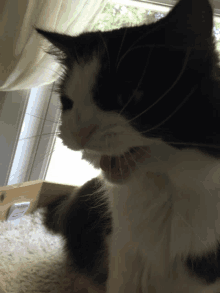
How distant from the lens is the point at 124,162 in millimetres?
502

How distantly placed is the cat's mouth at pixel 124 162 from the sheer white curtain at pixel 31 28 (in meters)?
0.45

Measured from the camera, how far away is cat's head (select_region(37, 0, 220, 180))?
1.33ft

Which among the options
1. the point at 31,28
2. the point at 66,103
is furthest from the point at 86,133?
the point at 31,28

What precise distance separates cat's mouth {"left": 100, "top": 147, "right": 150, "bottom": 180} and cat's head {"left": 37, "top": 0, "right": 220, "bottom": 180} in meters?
0.02

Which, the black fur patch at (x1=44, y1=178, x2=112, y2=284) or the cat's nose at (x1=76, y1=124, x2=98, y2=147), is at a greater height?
the cat's nose at (x1=76, y1=124, x2=98, y2=147)

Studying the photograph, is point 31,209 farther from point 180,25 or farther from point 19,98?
point 180,25

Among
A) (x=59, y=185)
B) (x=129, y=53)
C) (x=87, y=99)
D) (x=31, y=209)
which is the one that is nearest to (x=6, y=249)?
(x=31, y=209)

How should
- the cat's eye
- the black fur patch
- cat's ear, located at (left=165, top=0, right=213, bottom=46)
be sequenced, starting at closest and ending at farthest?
cat's ear, located at (left=165, top=0, right=213, bottom=46) → the cat's eye → the black fur patch

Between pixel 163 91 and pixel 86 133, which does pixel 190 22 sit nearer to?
pixel 163 91

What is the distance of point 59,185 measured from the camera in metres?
1.10

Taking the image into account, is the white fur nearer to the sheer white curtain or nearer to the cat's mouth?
the cat's mouth

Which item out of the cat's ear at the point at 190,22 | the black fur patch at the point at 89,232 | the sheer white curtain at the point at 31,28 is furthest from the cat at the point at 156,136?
the sheer white curtain at the point at 31,28

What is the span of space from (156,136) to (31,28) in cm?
73

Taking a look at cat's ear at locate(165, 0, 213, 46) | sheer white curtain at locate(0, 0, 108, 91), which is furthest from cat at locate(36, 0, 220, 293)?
sheer white curtain at locate(0, 0, 108, 91)
